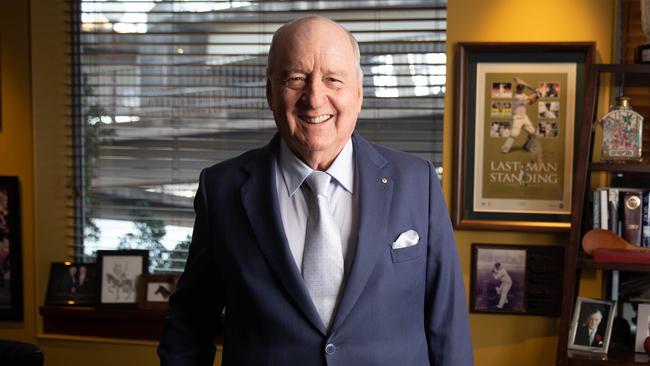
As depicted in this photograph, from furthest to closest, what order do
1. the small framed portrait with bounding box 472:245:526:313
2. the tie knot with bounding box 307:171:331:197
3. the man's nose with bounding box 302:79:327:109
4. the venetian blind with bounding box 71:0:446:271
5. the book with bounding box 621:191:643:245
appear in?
1. the venetian blind with bounding box 71:0:446:271
2. the small framed portrait with bounding box 472:245:526:313
3. the book with bounding box 621:191:643:245
4. the tie knot with bounding box 307:171:331:197
5. the man's nose with bounding box 302:79:327:109

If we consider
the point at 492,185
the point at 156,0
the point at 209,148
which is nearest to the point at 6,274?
the point at 209,148

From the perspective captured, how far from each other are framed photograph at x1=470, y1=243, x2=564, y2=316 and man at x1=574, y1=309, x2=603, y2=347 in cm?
19

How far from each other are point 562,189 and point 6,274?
260cm

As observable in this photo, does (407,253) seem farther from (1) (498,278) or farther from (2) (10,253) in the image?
(2) (10,253)

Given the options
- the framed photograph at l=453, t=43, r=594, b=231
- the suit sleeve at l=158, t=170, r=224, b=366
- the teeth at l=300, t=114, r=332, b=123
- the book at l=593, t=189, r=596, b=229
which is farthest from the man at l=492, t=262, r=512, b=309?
the teeth at l=300, t=114, r=332, b=123

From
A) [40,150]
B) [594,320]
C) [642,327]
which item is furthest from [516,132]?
[40,150]

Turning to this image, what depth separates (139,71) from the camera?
376 cm

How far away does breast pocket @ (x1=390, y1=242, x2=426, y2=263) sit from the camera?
162 centimetres

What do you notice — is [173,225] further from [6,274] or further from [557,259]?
[557,259]

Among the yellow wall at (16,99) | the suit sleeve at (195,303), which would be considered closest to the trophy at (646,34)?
the suit sleeve at (195,303)

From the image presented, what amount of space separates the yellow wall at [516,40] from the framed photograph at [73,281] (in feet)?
5.70

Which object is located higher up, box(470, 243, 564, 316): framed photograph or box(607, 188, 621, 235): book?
box(607, 188, 621, 235): book

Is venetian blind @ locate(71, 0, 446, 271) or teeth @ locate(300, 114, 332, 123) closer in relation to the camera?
teeth @ locate(300, 114, 332, 123)

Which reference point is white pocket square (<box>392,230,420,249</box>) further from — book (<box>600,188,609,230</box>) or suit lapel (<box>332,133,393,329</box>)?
book (<box>600,188,609,230</box>)
